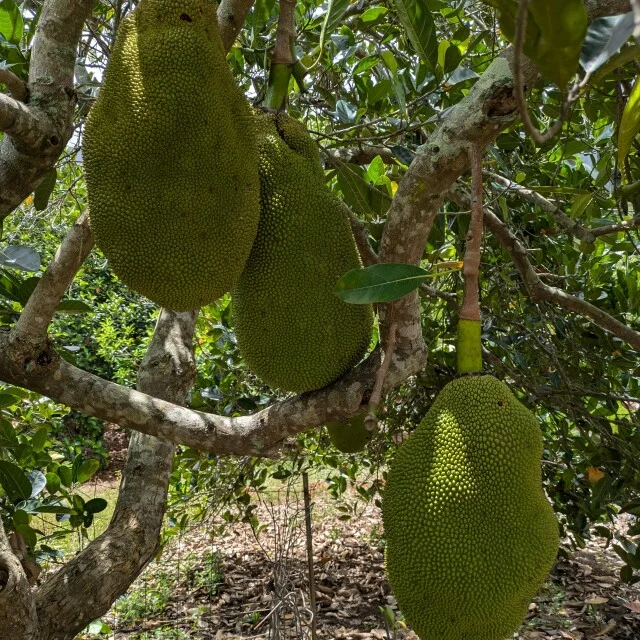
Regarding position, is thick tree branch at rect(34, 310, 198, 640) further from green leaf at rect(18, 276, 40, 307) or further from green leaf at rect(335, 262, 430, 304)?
green leaf at rect(335, 262, 430, 304)

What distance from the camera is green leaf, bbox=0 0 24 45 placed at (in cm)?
143

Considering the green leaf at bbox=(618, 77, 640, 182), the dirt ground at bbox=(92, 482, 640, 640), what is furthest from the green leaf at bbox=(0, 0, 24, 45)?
the dirt ground at bbox=(92, 482, 640, 640)

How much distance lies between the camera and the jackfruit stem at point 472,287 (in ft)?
3.16

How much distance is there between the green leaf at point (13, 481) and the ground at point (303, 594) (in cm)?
103

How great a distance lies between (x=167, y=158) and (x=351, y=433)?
0.67 meters

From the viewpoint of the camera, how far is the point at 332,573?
354cm

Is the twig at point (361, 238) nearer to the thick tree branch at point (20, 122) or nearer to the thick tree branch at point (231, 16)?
the thick tree branch at point (231, 16)

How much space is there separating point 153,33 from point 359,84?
0.83 metres

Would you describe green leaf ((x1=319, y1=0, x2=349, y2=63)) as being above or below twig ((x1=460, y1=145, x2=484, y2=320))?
above

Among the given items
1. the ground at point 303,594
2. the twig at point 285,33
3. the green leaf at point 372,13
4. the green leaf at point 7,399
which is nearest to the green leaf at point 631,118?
the twig at point 285,33

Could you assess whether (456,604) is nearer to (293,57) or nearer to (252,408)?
(293,57)

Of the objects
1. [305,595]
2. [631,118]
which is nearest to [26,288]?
[631,118]

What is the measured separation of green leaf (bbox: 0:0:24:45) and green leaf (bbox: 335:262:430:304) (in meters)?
1.03

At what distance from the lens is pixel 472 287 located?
1.06 m
